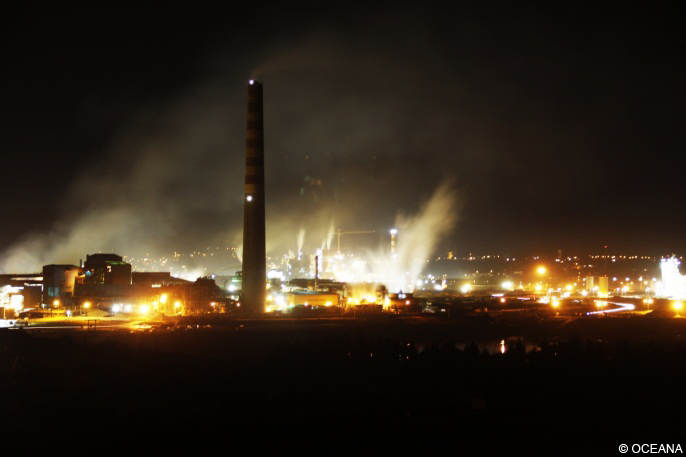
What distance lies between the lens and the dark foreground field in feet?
52.6

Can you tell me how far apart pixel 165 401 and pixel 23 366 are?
8914 millimetres

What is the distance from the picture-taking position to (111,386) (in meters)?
22.2

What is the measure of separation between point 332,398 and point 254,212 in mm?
31551

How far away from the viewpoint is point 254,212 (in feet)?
167

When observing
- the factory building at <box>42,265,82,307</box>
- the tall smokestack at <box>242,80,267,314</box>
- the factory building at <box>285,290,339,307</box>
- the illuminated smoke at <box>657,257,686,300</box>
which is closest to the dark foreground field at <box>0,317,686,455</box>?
the tall smokestack at <box>242,80,267,314</box>

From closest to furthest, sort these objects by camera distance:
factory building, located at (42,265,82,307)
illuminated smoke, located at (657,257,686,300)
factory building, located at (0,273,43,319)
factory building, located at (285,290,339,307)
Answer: factory building, located at (285,290,339,307), factory building, located at (0,273,43,319), factory building, located at (42,265,82,307), illuminated smoke, located at (657,257,686,300)

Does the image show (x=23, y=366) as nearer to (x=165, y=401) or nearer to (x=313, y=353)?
(x=165, y=401)

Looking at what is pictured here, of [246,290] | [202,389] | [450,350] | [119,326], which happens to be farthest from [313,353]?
[246,290]

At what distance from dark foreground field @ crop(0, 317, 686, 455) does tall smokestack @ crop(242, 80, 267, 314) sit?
54.8 feet

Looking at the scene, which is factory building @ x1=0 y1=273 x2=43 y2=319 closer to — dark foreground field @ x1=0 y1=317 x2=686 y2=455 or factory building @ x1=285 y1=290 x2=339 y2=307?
factory building @ x1=285 y1=290 x2=339 y2=307

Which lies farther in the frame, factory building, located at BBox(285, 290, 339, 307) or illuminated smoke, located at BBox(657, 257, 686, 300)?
illuminated smoke, located at BBox(657, 257, 686, 300)

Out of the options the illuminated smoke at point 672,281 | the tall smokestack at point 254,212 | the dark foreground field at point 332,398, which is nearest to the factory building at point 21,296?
the tall smokestack at point 254,212

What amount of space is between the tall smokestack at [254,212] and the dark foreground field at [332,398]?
16699 mm

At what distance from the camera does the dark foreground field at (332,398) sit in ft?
52.6
